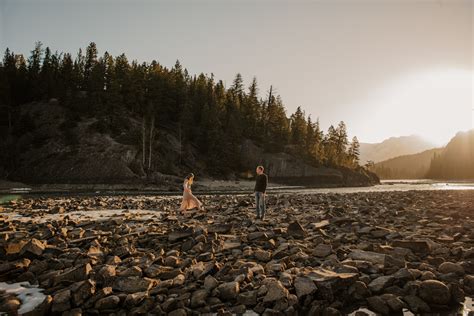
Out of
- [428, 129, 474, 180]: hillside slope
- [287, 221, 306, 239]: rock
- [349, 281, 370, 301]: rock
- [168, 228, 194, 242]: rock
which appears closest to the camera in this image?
[349, 281, 370, 301]: rock

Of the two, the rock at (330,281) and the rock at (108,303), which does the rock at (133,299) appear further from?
the rock at (330,281)

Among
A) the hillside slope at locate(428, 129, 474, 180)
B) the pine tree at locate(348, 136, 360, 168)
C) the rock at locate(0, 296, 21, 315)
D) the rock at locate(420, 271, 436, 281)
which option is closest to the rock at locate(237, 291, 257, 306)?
the rock at locate(420, 271, 436, 281)

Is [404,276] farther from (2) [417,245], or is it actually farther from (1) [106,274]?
(1) [106,274]

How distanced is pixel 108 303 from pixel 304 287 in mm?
3716

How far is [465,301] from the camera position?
611cm

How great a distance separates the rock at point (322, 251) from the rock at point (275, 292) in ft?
8.42

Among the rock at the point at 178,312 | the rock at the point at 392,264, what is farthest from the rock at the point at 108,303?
the rock at the point at 392,264

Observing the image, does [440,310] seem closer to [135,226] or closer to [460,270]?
[460,270]

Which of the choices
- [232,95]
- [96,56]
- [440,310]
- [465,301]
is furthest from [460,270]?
[96,56]

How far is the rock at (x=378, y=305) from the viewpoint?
571 centimetres

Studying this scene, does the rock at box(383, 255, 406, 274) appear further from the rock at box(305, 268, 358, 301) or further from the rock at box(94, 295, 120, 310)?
the rock at box(94, 295, 120, 310)

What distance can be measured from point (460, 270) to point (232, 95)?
9000 cm

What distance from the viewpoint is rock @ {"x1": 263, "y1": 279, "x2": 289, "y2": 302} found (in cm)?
578

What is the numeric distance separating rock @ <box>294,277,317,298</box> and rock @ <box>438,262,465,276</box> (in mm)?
3488
